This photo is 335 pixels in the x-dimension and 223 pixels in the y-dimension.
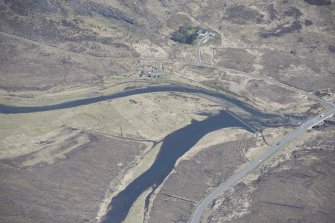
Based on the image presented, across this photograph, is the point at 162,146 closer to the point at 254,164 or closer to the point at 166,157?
the point at 166,157

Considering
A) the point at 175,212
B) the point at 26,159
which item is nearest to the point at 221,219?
the point at 175,212

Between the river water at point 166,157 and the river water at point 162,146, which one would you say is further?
the river water at point 162,146

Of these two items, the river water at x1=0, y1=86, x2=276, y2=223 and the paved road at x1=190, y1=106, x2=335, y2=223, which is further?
the river water at x1=0, y1=86, x2=276, y2=223

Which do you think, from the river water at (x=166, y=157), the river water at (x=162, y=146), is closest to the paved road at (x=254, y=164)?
the river water at (x=162, y=146)

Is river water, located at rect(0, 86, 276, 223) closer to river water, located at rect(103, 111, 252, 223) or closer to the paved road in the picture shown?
river water, located at rect(103, 111, 252, 223)

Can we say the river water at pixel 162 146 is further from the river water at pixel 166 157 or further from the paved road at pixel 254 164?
the paved road at pixel 254 164

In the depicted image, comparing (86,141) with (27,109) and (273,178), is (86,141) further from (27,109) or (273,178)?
(273,178)

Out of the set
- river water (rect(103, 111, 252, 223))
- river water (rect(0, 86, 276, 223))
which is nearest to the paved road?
river water (rect(0, 86, 276, 223))

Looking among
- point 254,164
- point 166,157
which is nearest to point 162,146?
point 166,157
